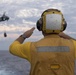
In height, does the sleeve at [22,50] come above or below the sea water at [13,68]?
above

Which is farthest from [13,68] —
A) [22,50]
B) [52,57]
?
[52,57]

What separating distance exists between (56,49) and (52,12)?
60 centimetres

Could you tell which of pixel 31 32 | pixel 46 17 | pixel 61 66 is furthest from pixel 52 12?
pixel 61 66

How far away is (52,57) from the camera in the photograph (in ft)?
16.6

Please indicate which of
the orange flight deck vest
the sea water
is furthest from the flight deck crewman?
the sea water

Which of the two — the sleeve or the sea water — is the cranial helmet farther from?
the sea water

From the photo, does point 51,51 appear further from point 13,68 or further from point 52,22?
point 13,68

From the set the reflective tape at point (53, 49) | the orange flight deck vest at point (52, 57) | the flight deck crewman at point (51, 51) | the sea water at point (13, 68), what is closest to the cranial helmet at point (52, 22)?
the flight deck crewman at point (51, 51)

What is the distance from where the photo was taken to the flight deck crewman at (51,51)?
507cm

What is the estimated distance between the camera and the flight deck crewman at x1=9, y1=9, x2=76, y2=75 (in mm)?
5074

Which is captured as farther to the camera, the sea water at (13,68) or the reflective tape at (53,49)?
the sea water at (13,68)

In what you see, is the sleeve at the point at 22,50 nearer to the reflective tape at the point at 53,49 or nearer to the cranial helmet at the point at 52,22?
the reflective tape at the point at 53,49

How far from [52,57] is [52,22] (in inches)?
21.4

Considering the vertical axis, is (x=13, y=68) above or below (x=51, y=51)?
below
